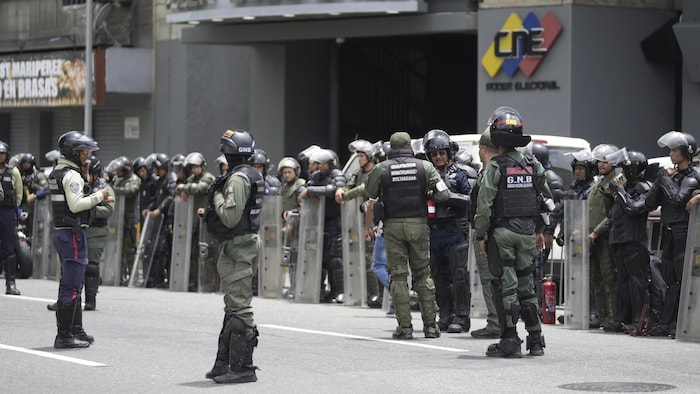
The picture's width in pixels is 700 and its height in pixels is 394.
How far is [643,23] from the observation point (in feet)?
85.1

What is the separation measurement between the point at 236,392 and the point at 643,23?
17.2 metres

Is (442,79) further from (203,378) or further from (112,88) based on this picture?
(203,378)

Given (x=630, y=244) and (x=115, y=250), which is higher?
(x=630, y=244)

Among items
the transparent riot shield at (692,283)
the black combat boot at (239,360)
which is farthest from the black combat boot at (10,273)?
the transparent riot shield at (692,283)

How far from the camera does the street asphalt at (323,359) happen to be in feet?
35.0

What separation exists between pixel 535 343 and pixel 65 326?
13.3ft

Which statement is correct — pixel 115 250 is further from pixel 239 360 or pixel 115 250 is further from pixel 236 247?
pixel 239 360

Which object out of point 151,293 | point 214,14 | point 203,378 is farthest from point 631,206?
point 214,14

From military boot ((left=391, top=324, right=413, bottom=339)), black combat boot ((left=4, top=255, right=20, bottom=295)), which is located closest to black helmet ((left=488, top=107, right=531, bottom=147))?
military boot ((left=391, top=324, right=413, bottom=339))

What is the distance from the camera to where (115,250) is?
70.6 ft

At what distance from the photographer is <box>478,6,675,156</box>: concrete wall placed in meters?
25.0

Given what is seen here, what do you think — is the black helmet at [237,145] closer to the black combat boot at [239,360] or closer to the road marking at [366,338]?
the black combat boot at [239,360]

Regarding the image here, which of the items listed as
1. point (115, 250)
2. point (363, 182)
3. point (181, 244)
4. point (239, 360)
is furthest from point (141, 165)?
point (239, 360)

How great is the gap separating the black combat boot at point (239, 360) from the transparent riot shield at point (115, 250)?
1092 cm
